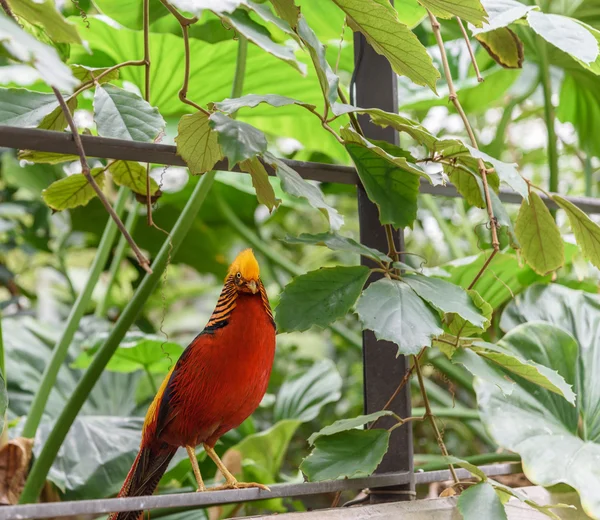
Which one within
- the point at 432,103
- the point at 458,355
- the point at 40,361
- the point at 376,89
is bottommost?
the point at 40,361

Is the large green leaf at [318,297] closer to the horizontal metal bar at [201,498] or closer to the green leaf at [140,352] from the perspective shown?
the horizontal metal bar at [201,498]

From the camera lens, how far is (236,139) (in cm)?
48

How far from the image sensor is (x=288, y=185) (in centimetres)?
52

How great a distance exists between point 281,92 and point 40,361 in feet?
2.47

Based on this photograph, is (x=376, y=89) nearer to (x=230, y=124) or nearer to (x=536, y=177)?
(x=230, y=124)

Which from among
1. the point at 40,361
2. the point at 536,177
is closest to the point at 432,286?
the point at 40,361

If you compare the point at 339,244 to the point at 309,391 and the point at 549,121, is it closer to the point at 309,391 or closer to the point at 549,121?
the point at 309,391

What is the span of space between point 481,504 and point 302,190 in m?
0.33

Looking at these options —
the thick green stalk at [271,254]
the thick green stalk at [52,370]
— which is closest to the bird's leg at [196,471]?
the thick green stalk at [52,370]

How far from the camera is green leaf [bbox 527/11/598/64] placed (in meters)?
0.62

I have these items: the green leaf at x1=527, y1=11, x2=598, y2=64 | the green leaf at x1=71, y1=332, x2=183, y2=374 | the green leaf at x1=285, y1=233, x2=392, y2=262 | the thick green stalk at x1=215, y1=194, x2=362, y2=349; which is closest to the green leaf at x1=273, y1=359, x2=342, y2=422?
the thick green stalk at x1=215, y1=194, x2=362, y2=349

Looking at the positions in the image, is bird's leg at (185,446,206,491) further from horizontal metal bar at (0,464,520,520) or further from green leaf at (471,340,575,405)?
green leaf at (471,340,575,405)

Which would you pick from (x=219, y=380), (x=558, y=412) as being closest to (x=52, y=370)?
(x=219, y=380)

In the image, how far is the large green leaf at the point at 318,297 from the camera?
0.57 m
